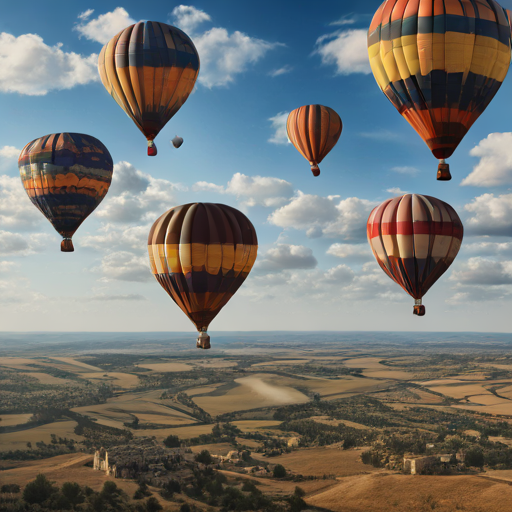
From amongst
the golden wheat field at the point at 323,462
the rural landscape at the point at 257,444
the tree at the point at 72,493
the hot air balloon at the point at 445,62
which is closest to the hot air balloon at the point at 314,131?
the hot air balloon at the point at 445,62

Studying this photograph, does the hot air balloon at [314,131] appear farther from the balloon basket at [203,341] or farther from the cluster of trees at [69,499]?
the cluster of trees at [69,499]

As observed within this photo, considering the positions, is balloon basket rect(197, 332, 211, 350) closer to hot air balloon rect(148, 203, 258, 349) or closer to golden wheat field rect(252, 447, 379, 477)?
hot air balloon rect(148, 203, 258, 349)

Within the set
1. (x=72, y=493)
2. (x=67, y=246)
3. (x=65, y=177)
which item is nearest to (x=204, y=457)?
(x=72, y=493)

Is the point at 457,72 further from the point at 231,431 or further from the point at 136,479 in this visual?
the point at 231,431

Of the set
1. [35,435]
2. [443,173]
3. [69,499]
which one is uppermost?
[443,173]

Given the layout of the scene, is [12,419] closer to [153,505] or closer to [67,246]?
[153,505]

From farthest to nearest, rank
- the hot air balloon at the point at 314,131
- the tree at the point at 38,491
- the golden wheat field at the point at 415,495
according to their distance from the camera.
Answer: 1. the tree at the point at 38,491
2. the golden wheat field at the point at 415,495
3. the hot air balloon at the point at 314,131

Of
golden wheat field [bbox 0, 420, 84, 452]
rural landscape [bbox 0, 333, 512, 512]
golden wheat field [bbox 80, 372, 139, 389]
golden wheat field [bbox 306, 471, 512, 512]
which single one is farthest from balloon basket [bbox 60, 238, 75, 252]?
golden wheat field [bbox 80, 372, 139, 389]
